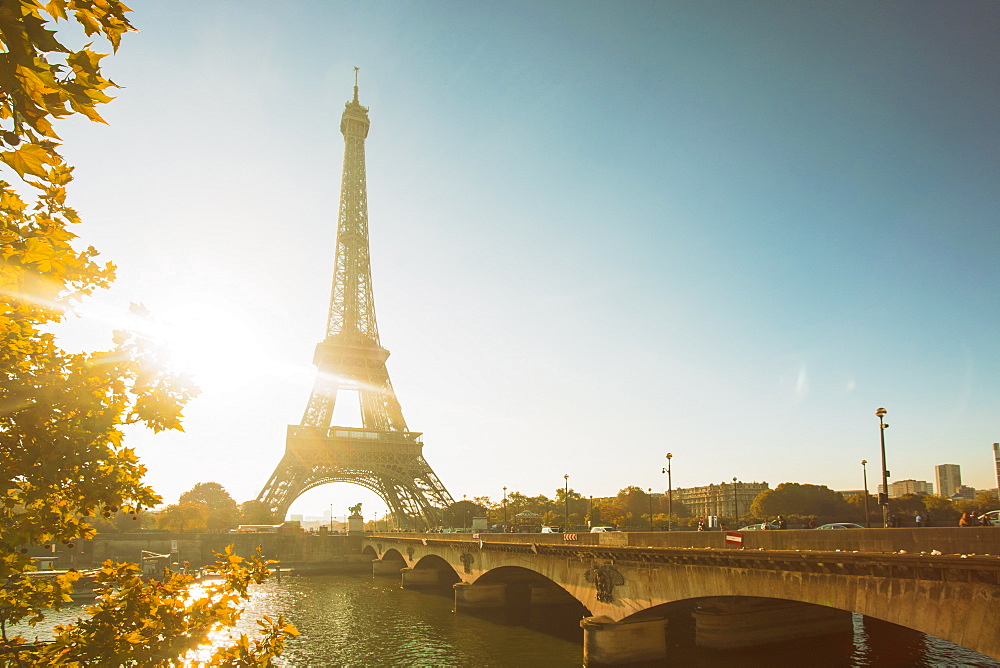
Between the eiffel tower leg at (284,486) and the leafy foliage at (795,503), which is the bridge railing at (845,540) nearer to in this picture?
the eiffel tower leg at (284,486)

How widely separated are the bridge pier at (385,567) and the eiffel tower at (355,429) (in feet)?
27.7

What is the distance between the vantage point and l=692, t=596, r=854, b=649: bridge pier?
32906 mm

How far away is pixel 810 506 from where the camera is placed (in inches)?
4872

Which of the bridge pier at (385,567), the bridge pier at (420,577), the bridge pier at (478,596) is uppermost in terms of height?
the bridge pier at (478,596)

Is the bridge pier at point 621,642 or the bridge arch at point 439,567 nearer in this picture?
the bridge pier at point 621,642

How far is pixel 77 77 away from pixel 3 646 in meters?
5.18

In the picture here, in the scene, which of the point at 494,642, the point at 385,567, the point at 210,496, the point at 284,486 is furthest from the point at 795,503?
the point at 210,496

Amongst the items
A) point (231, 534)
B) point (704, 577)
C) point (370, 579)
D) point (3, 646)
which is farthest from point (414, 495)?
point (3, 646)

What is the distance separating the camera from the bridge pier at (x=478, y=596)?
48.5m

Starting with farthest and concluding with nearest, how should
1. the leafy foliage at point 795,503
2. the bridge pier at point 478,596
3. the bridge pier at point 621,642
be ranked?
the leafy foliage at point 795,503 < the bridge pier at point 478,596 < the bridge pier at point 621,642

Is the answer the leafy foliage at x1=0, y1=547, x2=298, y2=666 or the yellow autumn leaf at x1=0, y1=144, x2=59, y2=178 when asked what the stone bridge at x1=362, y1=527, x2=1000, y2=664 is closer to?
the leafy foliage at x1=0, y1=547, x2=298, y2=666

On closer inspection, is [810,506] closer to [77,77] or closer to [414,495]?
[414,495]

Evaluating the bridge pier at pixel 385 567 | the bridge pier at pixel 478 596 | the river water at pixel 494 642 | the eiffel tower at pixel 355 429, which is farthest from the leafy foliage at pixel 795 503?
the bridge pier at pixel 478 596

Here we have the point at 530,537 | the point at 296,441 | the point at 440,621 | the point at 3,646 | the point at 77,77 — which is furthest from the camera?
the point at 296,441
